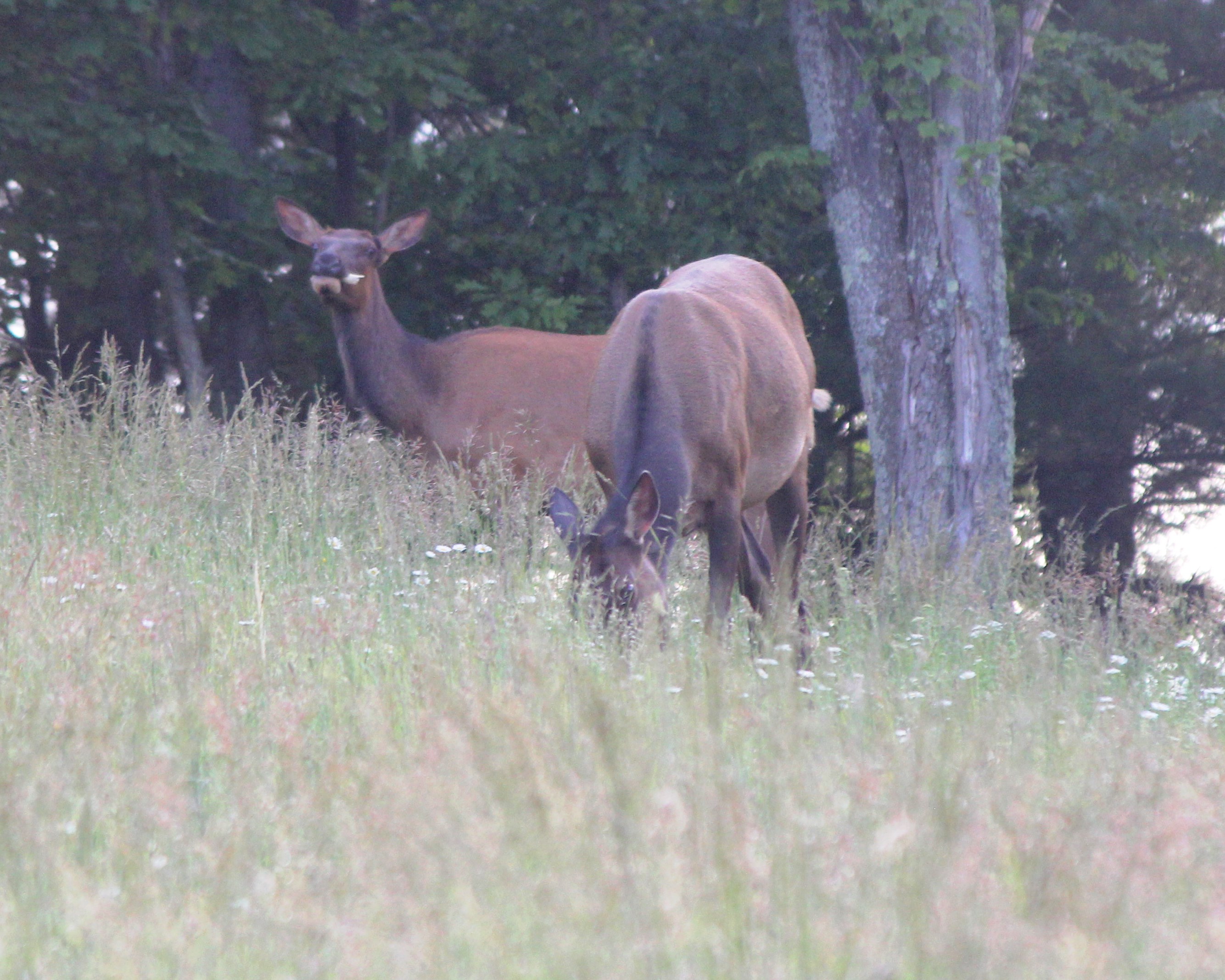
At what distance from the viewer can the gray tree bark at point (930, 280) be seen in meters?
8.95

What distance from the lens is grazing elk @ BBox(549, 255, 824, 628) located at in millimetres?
5473

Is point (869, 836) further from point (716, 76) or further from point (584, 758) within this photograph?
point (716, 76)

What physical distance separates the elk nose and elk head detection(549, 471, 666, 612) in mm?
4209

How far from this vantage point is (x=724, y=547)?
20.3 feet

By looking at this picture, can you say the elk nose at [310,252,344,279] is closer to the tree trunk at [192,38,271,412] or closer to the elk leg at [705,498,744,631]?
the tree trunk at [192,38,271,412]

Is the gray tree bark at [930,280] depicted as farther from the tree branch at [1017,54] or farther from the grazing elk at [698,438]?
the grazing elk at [698,438]

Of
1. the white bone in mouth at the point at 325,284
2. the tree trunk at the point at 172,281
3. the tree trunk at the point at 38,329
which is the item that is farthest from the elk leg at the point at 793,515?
the tree trunk at the point at 38,329

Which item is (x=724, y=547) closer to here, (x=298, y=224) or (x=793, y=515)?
(x=793, y=515)

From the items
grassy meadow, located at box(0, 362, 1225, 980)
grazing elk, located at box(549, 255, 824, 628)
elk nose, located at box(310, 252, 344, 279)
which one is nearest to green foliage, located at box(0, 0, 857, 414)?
elk nose, located at box(310, 252, 344, 279)

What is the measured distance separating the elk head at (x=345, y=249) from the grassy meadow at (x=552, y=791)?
11.8ft

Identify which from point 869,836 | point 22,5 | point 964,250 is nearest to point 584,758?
point 869,836

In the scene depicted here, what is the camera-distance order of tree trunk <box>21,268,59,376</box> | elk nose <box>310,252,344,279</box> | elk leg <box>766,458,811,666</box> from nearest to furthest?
elk leg <box>766,458,811,666</box>
elk nose <box>310,252,344,279</box>
tree trunk <box>21,268,59,376</box>

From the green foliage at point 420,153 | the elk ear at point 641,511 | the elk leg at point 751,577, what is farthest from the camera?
the green foliage at point 420,153

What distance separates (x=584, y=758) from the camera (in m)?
3.15
